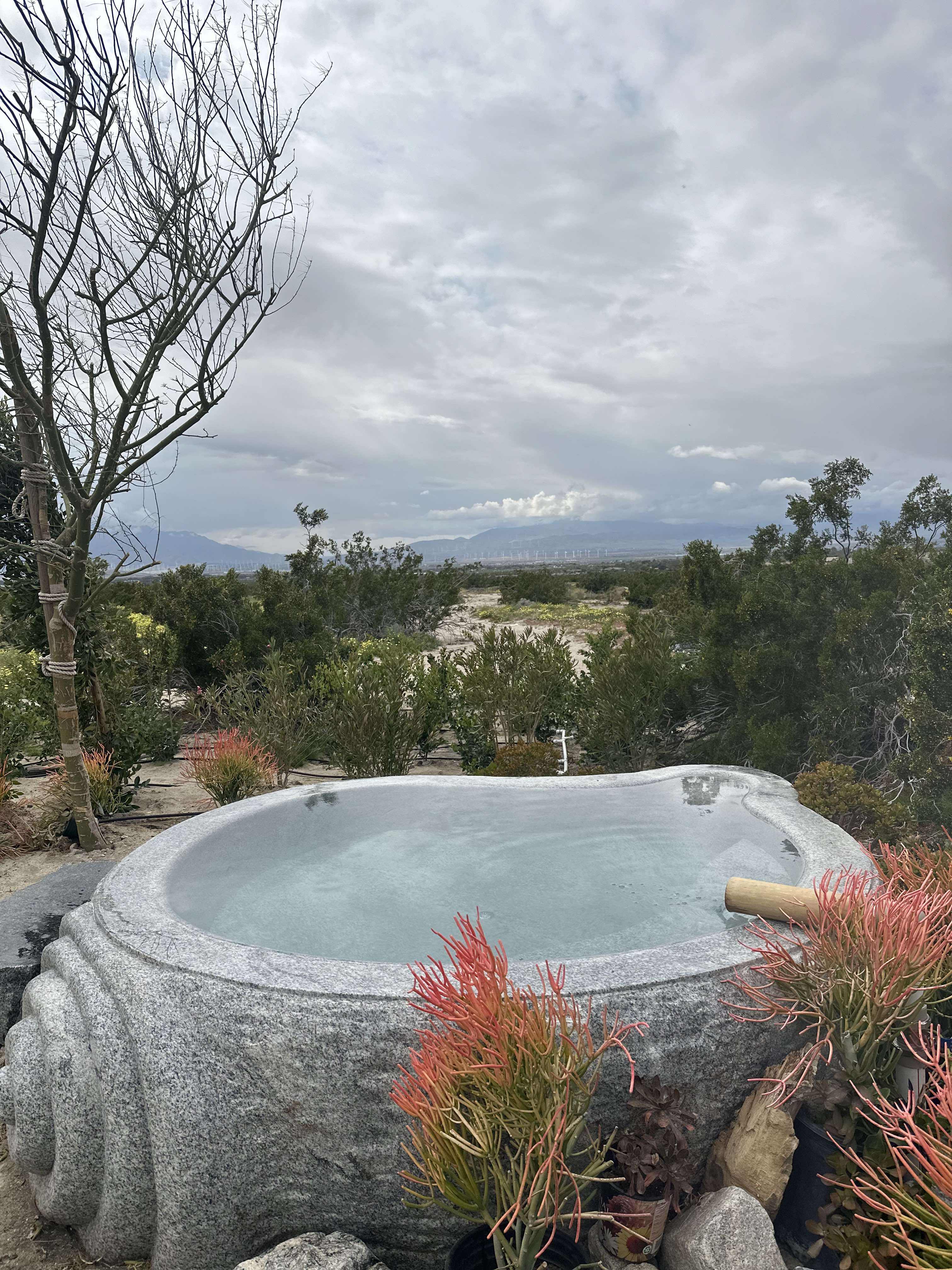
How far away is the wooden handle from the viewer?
99.1 inches

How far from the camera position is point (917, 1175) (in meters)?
1.41

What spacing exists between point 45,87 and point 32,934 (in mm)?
3706

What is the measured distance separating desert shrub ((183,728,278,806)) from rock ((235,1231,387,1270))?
3.31m

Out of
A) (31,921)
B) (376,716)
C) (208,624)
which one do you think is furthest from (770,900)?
(208,624)

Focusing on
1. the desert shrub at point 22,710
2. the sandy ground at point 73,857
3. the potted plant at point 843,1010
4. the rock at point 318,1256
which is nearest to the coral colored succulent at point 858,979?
the potted plant at point 843,1010

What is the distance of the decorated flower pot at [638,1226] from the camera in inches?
77.0

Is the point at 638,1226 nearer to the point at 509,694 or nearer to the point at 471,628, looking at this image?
the point at 509,694

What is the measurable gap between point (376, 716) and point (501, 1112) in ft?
15.6

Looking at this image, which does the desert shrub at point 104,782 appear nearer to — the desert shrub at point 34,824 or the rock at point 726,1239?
the desert shrub at point 34,824

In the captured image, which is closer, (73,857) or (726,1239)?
(726,1239)

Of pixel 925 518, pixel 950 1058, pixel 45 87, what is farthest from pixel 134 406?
pixel 925 518

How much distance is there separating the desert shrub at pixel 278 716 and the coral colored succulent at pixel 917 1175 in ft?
15.7

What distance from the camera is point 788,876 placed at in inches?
131

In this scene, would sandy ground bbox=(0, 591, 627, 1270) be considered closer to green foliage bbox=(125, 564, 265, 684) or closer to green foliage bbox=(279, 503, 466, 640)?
green foliage bbox=(125, 564, 265, 684)
